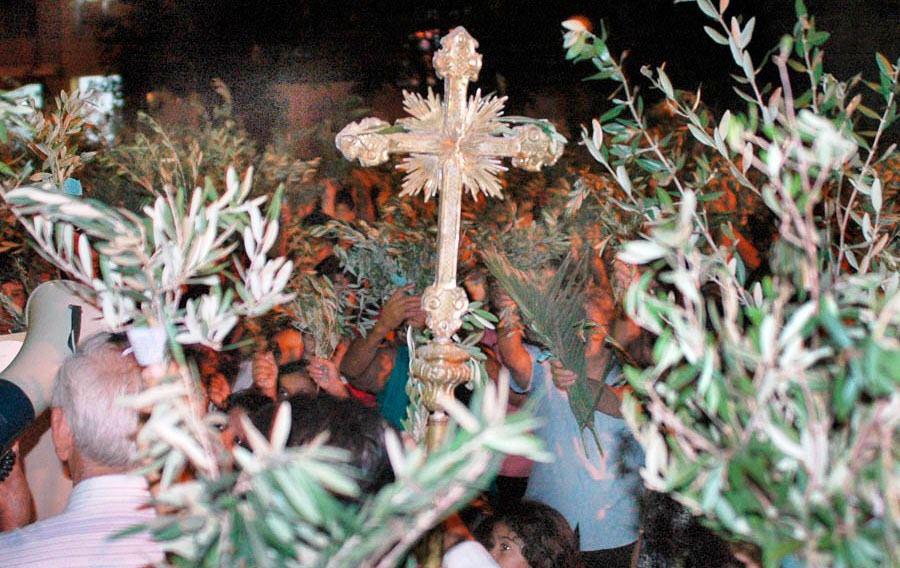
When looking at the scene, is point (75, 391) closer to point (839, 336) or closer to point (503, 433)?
point (503, 433)

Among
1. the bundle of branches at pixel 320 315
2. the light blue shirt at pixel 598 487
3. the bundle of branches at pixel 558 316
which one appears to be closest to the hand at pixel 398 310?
the bundle of branches at pixel 320 315

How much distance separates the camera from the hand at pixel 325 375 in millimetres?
2980

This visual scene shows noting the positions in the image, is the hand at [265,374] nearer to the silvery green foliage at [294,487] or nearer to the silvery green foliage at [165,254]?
the silvery green foliage at [165,254]

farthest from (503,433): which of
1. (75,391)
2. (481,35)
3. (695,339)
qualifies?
(481,35)

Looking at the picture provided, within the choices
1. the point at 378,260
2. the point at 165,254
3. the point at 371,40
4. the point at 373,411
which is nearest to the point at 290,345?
the point at 378,260

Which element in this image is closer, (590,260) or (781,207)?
(781,207)

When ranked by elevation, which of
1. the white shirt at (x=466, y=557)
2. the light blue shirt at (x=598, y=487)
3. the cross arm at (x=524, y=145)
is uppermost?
the cross arm at (x=524, y=145)

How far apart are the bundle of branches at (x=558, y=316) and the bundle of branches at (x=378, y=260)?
0.72 m

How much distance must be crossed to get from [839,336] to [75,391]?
1.25 metres

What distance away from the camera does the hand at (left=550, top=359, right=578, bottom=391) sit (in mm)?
2660

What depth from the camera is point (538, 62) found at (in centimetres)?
484

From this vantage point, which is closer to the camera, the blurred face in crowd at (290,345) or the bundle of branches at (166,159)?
the blurred face in crowd at (290,345)

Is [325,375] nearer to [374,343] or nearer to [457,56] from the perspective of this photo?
[374,343]

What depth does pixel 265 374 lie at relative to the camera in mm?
3025
